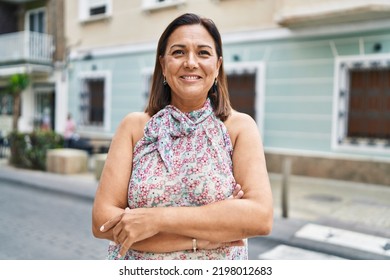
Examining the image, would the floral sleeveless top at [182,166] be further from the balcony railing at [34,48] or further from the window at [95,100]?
the balcony railing at [34,48]

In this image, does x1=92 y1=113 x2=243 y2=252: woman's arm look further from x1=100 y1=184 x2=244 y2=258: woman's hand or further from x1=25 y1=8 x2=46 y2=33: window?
x1=25 y1=8 x2=46 y2=33: window

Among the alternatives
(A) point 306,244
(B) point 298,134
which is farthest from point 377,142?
(A) point 306,244

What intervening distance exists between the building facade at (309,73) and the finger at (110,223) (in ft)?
24.7

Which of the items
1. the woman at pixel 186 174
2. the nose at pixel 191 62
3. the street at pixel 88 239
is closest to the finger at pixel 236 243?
the woman at pixel 186 174

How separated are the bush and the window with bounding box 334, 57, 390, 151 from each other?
6.70m

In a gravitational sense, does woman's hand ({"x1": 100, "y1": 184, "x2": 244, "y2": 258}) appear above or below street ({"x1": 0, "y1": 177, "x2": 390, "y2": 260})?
above

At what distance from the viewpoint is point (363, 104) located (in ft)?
27.4

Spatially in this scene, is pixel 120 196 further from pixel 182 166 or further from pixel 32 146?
pixel 32 146

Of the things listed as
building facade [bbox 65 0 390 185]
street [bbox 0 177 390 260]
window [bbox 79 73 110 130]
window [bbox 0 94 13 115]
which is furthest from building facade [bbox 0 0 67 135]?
street [bbox 0 177 390 260]

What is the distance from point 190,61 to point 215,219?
56cm

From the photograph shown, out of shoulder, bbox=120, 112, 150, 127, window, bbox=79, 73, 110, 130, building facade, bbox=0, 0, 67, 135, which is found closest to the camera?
shoulder, bbox=120, 112, 150, 127

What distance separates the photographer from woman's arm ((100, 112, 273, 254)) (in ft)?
4.32

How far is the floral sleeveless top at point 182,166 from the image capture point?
1388 mm

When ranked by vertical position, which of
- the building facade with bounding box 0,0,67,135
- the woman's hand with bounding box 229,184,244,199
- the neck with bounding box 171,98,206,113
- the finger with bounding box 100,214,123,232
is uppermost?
the building facade with bounding box 0,0,67,135
